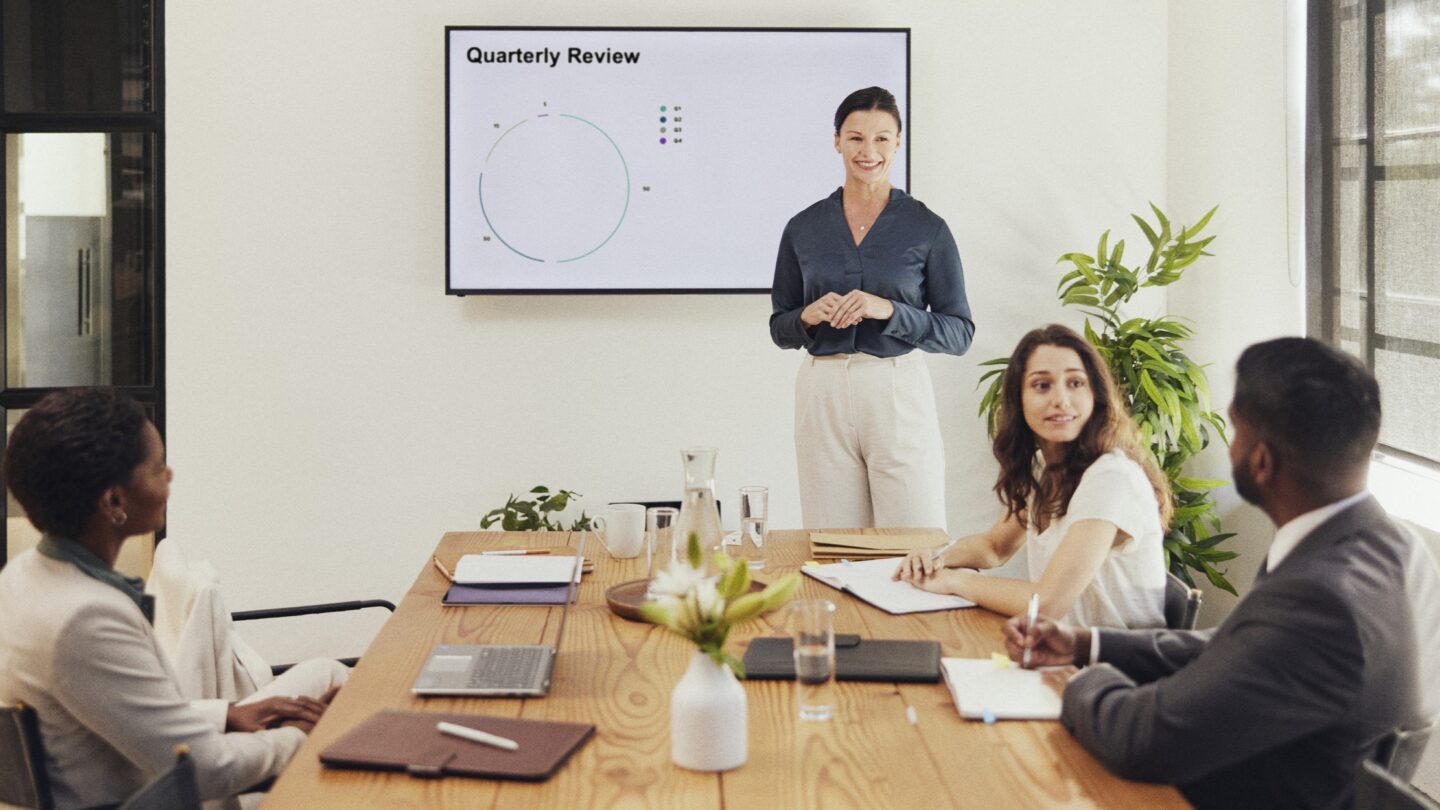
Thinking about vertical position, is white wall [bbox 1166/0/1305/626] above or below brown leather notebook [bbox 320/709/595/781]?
above

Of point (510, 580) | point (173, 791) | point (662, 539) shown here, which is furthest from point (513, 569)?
point (173, 791)

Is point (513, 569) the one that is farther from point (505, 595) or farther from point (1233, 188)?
point (1233, 188)

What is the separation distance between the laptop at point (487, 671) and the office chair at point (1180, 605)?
42.5 inches

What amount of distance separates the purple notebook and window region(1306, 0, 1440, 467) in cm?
233

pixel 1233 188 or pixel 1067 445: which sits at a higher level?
pixel 1233 188

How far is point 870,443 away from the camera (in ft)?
12.3

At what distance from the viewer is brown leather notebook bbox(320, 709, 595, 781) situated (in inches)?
62.8

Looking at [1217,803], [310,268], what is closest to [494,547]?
[1217,803]

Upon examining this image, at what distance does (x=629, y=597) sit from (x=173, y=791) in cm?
110

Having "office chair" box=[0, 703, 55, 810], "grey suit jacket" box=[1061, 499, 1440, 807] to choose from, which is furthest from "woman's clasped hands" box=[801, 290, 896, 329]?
"office chair" box=[0, 703, 55, 810]

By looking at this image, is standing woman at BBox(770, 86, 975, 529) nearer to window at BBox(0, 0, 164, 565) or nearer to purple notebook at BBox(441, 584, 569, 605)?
purple notebook at BBox(441, 584, 569, 605)

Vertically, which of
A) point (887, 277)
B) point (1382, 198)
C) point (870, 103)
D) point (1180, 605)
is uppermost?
point (870, 103)

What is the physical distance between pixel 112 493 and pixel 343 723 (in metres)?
0.47

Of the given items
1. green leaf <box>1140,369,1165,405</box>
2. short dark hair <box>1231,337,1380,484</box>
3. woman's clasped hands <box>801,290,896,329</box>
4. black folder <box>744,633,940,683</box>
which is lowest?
black folder <box>744,633,940,683</box>
